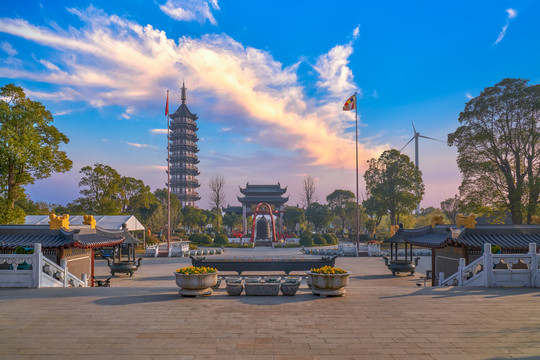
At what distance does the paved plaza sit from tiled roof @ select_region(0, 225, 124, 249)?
3034 mm

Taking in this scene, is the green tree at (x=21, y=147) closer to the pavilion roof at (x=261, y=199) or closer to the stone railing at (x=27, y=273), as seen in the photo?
the stone railing at (x=27, y=273)

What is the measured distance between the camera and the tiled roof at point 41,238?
51.3 ft

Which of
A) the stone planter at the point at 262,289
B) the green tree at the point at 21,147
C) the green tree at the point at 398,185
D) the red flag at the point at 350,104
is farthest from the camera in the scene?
the green tree at the point at 398,185

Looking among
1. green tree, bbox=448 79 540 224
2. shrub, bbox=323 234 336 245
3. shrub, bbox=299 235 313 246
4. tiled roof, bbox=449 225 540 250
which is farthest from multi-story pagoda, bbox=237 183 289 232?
tiled roof, bbox=449 225 540 250

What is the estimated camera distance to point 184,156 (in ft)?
357

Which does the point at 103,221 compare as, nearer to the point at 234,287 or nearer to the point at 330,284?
the point at 234,287

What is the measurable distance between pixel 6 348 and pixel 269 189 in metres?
77.5

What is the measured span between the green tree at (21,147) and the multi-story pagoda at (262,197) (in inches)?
2081

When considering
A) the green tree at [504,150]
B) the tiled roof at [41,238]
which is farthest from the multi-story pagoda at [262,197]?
the tiled roof at [41,238]

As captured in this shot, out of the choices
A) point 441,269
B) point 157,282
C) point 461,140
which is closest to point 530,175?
point 461,140

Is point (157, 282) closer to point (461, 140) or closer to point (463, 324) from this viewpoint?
point (463, 324)

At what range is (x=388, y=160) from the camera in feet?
147

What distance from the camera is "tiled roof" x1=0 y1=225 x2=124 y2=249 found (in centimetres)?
1564

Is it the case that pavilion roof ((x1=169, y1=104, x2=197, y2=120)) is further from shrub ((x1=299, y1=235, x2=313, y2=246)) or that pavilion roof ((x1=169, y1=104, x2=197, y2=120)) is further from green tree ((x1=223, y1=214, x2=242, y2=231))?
shrub ((x1=299, y1=235, x2=313, y2=246))
